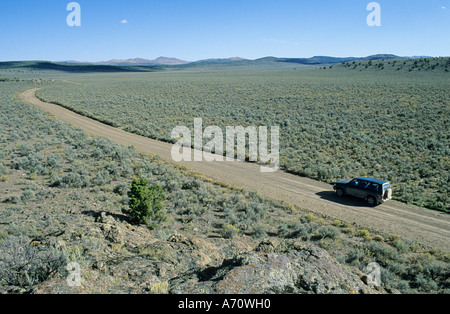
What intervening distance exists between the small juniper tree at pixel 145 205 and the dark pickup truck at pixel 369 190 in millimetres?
10389

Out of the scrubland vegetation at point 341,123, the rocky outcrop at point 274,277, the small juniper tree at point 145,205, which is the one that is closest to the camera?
the rocky outcrop at point 274,277

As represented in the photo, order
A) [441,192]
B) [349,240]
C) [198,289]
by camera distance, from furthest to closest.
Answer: [441,192] → [349,240] → [198,289]

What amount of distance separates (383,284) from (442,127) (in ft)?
95.1

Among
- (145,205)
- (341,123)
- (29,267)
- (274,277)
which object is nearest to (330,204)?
(145,205)

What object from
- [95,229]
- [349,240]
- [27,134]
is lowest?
[349,240]

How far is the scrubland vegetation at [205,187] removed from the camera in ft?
28.5

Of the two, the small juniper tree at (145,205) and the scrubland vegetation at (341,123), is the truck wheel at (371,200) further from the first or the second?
the small juniper tree at (145,205)

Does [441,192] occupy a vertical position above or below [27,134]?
below

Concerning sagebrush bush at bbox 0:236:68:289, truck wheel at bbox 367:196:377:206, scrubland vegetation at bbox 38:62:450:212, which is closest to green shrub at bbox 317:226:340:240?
truck wheel at bbox 367:196:377:206

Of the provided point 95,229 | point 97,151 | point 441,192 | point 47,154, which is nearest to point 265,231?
point 95,229

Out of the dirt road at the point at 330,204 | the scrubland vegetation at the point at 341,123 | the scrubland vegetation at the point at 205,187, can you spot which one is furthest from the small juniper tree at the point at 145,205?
the scrubland vegetation at the point at 341,123

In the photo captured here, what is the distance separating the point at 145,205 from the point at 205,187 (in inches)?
224

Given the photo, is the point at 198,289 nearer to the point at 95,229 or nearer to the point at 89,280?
the point at 89,280

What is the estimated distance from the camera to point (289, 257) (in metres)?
6.86
